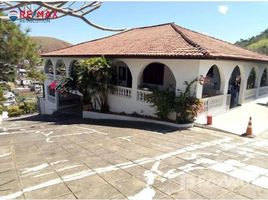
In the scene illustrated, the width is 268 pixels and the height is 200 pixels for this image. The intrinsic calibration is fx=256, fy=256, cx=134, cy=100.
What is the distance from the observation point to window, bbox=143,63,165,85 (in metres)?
17.4

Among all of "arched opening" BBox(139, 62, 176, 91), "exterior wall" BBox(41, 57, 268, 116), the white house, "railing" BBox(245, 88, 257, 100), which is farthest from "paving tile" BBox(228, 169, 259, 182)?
"railing" BBox(245, 88, 257, 100)

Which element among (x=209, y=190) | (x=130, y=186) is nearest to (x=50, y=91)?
(x=130, y=186)

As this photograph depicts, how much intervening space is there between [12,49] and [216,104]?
12.4 metres

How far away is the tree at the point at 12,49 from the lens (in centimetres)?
1503

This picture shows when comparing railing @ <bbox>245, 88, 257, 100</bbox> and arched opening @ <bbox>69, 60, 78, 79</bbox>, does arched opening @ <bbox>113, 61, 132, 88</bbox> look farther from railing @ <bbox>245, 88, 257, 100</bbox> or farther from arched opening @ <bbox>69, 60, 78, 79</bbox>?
railing @ <bbox>245, 88, 257, 100</bbox>

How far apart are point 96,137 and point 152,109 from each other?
4607 millimetres

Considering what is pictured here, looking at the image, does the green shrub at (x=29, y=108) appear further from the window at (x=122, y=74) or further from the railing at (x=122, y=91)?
the railing at (x=122, y=91)

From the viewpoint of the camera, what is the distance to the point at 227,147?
360 inches

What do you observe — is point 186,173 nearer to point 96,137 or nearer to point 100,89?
point 96,137

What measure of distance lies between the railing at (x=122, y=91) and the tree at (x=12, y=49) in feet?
20.1

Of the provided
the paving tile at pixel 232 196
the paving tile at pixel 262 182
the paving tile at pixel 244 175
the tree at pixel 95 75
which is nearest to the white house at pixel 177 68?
the tree at pixel 95 75

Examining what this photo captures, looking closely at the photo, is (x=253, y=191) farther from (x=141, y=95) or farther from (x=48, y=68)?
(x=48, y=68)

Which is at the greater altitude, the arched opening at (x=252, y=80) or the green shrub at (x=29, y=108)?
the arched opening at (x=252, y=80)

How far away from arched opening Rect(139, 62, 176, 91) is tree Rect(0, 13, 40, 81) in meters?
7.76
